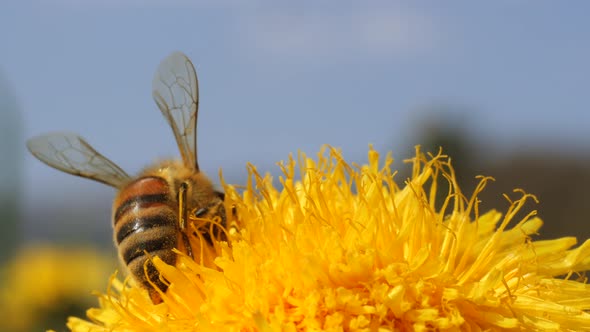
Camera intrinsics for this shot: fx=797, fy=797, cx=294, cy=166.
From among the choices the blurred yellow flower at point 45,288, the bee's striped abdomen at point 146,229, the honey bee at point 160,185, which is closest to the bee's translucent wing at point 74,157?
the honey bee at point 160,185

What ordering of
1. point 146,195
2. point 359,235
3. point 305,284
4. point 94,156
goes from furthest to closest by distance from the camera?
point 94,156
point 146,195
point 359,235
point 305,284

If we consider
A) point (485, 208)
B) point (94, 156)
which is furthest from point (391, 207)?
point (485, 208)

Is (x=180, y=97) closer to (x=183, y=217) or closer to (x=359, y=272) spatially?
(x=183, y=217)

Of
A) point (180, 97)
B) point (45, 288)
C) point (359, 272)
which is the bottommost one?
point (45, 288)

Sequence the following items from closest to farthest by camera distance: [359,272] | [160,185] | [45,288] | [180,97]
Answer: [359,272], [160,185], [180,97], [45,288]

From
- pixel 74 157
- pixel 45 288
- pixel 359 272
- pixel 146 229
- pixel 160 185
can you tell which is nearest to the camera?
pixel 359 272

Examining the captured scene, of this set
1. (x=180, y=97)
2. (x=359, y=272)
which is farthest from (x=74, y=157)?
(x=359, y=272)

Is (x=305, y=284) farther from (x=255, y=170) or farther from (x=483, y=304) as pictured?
(x=255, y=170)
